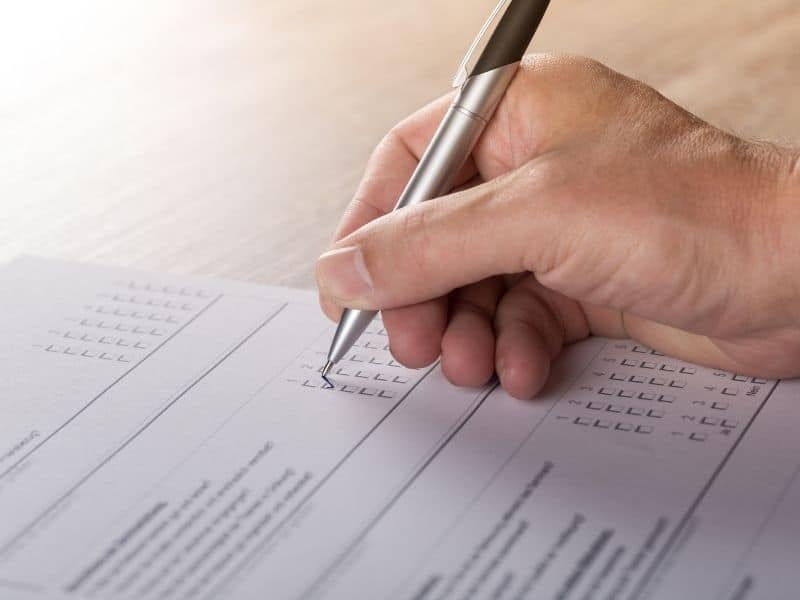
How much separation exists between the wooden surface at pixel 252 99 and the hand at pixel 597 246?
0.63ft

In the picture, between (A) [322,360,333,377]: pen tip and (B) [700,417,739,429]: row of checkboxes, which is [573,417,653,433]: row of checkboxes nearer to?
(B) [700,417,739,429]: row of checkboxes

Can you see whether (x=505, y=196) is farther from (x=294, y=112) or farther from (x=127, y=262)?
(x=294, y=112)

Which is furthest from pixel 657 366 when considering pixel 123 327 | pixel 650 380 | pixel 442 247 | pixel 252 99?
pixel 252 99

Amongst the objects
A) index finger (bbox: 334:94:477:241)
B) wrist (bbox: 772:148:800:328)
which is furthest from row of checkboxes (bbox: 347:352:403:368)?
wrist (bbox: 772:148:800:328)

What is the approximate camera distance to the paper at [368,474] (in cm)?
48

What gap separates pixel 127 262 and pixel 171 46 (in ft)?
1.96

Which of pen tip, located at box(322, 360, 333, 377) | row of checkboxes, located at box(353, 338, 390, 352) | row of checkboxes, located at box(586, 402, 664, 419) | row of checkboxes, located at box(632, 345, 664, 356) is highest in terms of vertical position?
pen tip, located at box(322, 360, 333, 377)

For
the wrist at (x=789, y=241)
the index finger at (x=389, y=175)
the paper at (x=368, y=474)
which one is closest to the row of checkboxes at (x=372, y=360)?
the paper at (x=368, y=474)

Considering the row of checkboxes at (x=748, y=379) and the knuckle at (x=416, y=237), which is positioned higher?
the knuckle at (x=416, y=237)

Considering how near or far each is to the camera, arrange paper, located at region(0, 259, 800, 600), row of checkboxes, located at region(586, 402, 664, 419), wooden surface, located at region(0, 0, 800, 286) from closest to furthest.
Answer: paper, located at region(0, 259, 800, 600) → row of checkboxes, located at region(586, 402, 664, 419) → wooden surface, located at region(0, 0, 800, 286)

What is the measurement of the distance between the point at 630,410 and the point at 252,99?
0.71m

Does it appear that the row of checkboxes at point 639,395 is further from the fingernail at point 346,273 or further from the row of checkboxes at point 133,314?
the row of checkboxes at point 133,314

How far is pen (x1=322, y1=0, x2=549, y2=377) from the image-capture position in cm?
67

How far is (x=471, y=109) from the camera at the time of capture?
2.27ft
